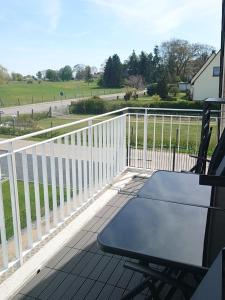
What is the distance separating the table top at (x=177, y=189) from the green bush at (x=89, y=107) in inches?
970

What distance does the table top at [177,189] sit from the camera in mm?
1896

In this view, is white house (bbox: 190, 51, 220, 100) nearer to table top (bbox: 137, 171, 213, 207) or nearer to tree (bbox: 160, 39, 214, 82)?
tree (bbox: 160, 39, 214, 82)

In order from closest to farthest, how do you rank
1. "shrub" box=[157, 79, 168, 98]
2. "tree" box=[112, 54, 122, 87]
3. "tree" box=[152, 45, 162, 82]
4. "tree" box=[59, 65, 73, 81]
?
"shrub" box=[157, 79, 168, 98]
"tree" box=[152, 45, 162, 82]
"tree" box=[112, 54, 122, 87]
"tree" box=[59, 65, 73, 81]

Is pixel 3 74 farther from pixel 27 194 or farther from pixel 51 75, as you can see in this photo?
pixel 27 194

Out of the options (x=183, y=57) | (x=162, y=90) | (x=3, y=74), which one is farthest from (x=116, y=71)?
(x=162, y=90)

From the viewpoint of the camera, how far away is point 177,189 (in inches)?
81.7

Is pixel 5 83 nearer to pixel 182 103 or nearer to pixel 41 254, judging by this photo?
pixel 182 103

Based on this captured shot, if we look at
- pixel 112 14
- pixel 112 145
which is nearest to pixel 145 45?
pixel 112 14

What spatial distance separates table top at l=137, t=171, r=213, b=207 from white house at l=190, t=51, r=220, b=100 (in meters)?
26.1

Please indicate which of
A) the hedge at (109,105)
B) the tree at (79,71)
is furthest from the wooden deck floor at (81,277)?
the tree at (79,71)

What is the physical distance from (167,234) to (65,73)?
66.3 m

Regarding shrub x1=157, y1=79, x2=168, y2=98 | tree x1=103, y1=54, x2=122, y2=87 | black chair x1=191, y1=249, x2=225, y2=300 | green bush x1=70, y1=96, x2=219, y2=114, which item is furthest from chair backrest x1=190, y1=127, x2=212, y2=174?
tree x1=103, y1=54, x2=122, y2=87

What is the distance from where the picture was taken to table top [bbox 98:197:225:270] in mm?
1252

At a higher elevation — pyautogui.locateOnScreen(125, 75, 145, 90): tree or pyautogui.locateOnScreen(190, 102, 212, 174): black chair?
pyautogui.locateOnScreen(125, 75, 145, 90): tree
